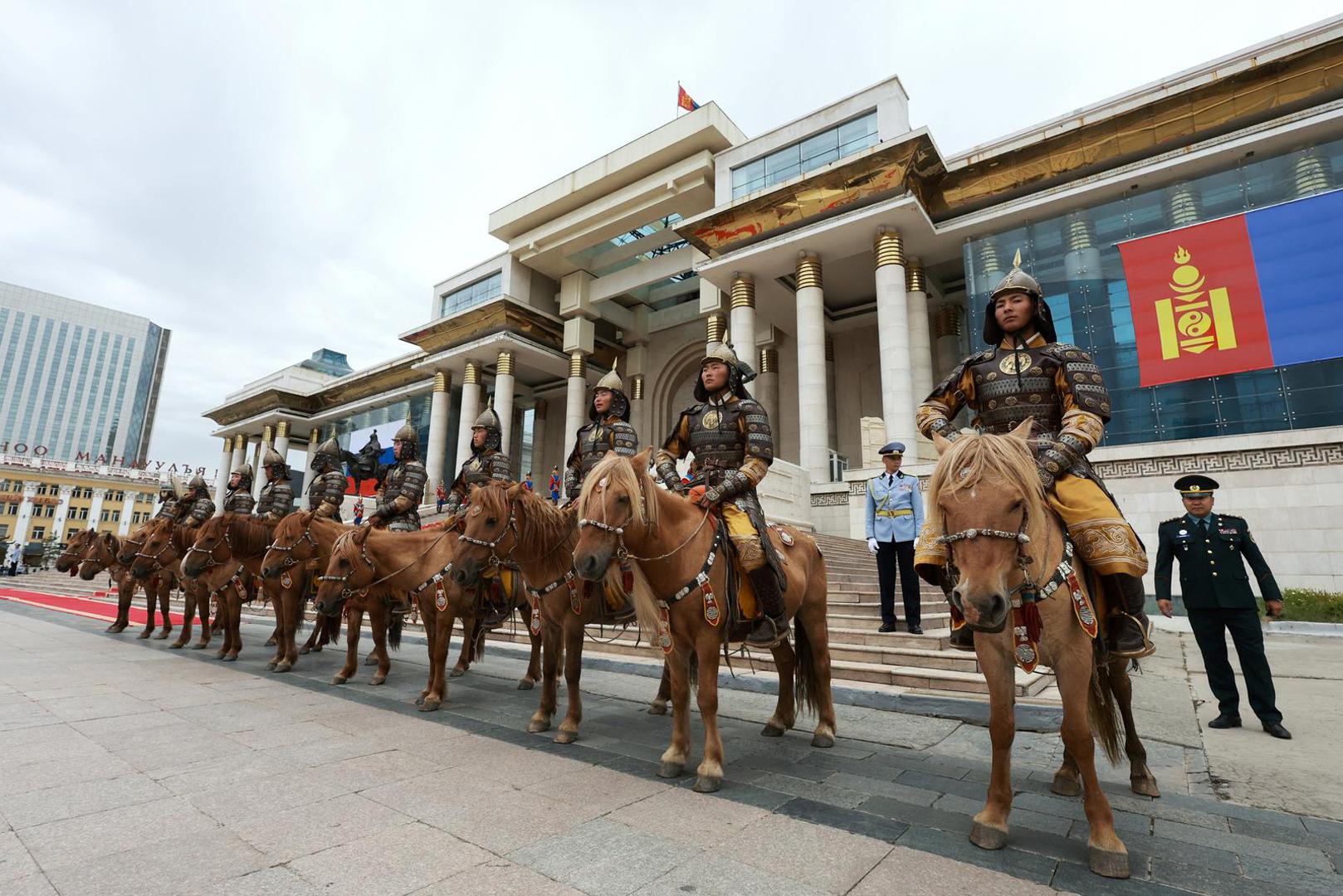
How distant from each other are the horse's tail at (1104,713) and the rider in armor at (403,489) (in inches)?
328

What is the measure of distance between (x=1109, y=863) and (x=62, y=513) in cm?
8712

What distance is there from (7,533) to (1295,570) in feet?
304

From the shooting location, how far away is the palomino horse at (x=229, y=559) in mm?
8352

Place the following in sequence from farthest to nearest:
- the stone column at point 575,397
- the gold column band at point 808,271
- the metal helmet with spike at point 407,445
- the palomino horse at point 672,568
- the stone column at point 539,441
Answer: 1. the stone column at point 539,441
2. the stone column at point 575,397
3. the gold column band at point 808,271
4. the metal helmet with spike at point 407,445
5. the palomino horse at point 672,568

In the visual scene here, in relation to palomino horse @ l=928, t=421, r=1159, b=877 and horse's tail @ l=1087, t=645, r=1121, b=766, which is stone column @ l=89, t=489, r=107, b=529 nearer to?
palomino horse @ l=928, t=421, r=1159, b=877

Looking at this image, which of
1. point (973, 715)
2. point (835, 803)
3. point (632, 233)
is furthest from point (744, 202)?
point (835, 803)

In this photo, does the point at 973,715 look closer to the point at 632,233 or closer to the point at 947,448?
the point at 947,448

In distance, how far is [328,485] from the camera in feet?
33.5

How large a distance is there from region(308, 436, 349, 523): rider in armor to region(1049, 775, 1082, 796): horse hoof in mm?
9272

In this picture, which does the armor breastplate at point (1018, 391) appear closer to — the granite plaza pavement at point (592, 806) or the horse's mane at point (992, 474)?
the horse's mane at point (992, 474)

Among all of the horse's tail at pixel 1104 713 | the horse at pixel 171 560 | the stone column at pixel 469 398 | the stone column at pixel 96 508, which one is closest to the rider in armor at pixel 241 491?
the horse at pixel 171 560

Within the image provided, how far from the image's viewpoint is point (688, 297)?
3303 centimetres

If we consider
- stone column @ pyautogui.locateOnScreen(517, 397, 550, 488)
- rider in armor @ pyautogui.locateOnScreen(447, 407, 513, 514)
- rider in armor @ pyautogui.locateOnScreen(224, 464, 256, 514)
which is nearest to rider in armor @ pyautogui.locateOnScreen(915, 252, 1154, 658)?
rider in armor @ pyautogui.locateOnScreen(447, 407, 513, 514)

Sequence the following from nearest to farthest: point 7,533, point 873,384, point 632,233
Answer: point 873,384 → point 632,233 → point 7,533
